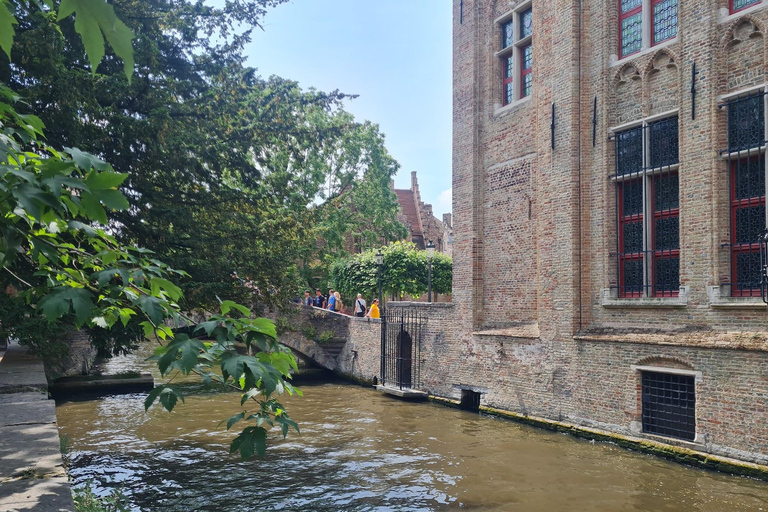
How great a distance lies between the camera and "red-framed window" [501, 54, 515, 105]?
15.2m

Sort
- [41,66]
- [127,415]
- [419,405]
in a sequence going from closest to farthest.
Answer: [41,66] < [127,415] < [419,405]

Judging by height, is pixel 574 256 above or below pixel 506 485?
above

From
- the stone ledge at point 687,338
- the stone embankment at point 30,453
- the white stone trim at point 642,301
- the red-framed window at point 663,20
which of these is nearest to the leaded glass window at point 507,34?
the red-framed window at point 663,20

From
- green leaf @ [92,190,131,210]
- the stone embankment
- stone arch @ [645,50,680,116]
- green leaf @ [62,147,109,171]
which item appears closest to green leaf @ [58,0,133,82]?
green leaf @ [92,190,131,210]

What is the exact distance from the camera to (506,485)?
919cm

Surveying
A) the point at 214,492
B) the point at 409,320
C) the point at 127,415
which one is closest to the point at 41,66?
the point at 214,492

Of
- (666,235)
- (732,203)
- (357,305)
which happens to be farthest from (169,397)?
(357,305)

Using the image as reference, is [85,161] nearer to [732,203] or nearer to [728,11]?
[732,203]

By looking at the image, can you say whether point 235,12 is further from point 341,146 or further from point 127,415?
point 341,146

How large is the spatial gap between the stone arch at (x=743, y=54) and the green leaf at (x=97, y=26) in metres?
10.6

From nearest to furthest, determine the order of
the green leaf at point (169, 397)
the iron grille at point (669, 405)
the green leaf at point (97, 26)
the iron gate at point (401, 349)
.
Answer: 1. the green leaf at point (97, 26)
2. the green leaf at point (169, 397)
3. the iron grille at point (669, 405)
4. the iron gate at point (401, 349)

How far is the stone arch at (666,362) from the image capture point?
33.7 feet

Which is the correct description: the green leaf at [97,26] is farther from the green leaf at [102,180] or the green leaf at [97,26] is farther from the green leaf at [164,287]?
the green leaf at [164,287]

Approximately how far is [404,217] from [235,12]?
33.0m
